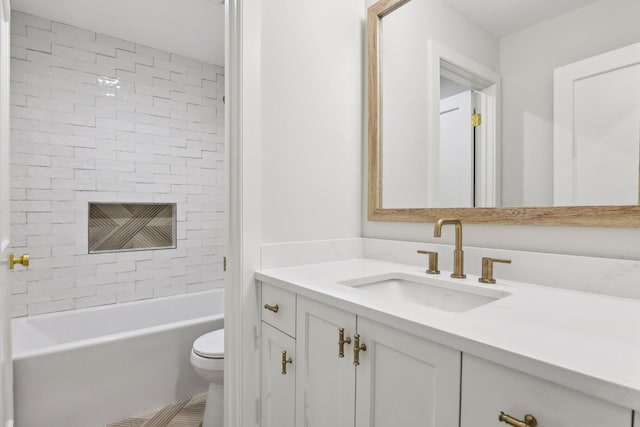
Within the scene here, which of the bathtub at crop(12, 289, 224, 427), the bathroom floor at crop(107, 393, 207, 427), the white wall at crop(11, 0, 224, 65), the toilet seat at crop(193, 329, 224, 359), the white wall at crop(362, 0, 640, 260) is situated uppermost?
the white wall at crop(11, 0, 224, 65)

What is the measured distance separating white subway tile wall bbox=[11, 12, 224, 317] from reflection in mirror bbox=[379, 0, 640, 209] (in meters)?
1.97

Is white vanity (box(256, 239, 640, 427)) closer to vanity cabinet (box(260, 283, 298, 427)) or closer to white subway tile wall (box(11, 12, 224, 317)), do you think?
vanity cabinet (box(260, 283, 298, 427))

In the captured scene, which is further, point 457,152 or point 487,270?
point 457,152

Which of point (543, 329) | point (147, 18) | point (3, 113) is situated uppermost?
point (147, 18)

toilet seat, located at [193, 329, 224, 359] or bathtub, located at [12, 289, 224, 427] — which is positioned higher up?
toilet seat, located at [193, 329, 224, 359]

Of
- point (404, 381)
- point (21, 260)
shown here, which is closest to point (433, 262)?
point (404, 381)

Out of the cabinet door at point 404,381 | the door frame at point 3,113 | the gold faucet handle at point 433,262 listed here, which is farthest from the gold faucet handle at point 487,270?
the door frame at point 3,113

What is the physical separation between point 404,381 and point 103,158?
265cm

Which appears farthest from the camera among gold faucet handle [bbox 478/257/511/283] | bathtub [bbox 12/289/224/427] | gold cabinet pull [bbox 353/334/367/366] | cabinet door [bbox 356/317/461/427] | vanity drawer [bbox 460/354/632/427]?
bathtub [bbox 12/289/224/427]

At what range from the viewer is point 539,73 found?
1088mm

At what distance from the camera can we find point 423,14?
4.66 feet

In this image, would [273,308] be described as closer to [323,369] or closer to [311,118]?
[323,369]

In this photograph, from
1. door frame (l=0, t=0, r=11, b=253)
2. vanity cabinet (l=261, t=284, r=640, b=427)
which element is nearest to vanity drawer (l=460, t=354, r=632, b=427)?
vanity cabinet (l=261, t=284, r=640, b=427)

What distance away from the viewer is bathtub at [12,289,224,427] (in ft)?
5.46
